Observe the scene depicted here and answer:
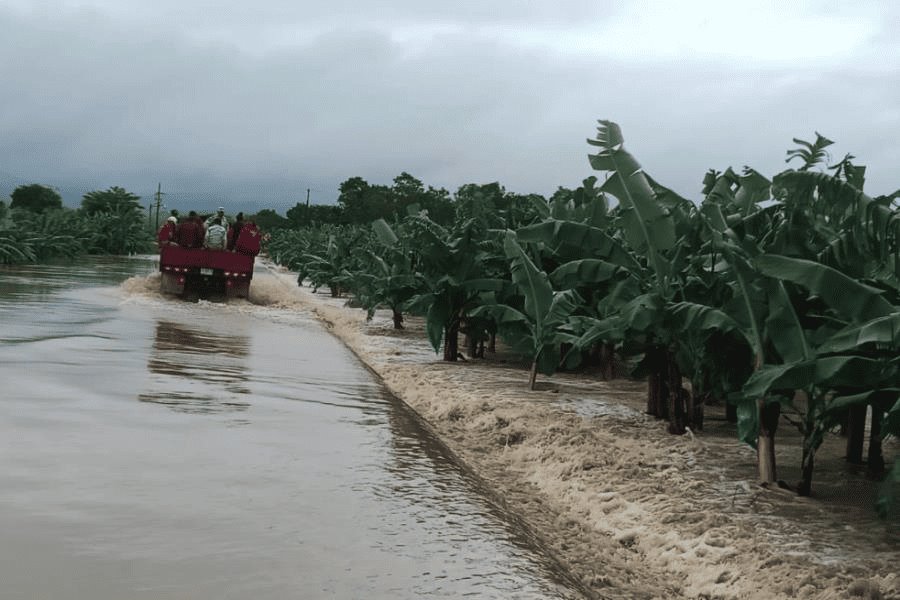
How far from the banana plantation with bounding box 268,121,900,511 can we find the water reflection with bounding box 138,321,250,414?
3.23 meters

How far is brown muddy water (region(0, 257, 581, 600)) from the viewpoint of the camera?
4816 millimetres

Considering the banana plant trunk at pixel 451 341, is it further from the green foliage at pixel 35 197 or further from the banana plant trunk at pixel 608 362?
the green foliage at pixel 35 197

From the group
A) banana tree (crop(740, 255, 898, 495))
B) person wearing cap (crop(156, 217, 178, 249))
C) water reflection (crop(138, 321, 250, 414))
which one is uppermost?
person wearing cap (crop(156, 217, 178, 249))

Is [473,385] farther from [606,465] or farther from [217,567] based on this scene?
[217,567]

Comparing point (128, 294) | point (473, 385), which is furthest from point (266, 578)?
point (128, 294)

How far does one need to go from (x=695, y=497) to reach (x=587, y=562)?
1447 mm

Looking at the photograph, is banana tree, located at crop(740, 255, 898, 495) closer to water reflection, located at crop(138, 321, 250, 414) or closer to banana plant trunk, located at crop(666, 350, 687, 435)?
banana plant trunk, located at crop(666, 350, 687, 435)

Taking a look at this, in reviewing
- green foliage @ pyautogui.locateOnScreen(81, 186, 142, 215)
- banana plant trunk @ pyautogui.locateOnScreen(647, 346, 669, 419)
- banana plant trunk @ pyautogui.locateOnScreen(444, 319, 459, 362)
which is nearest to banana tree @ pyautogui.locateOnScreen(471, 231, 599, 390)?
banana plant trunk @ pyautogui.locateOnScreen(647, 346, 669, 419)

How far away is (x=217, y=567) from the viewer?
485cm

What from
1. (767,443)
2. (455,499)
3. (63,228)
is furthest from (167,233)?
(63,228)

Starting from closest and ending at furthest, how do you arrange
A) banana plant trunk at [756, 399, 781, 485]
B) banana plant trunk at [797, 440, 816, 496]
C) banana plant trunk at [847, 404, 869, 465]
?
1. banana plant trunk at [797, 440, 816, 496]
2. banana plant trunk at [756, 399, 781, 485]
3. banana plant trunk at [847, 404, 869, 465]

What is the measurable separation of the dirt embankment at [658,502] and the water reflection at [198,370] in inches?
79.2

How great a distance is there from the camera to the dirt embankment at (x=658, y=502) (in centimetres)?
551

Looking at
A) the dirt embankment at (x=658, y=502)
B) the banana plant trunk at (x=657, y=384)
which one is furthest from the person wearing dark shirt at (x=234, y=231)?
the banana plant trunk at (x=657, y=384)
